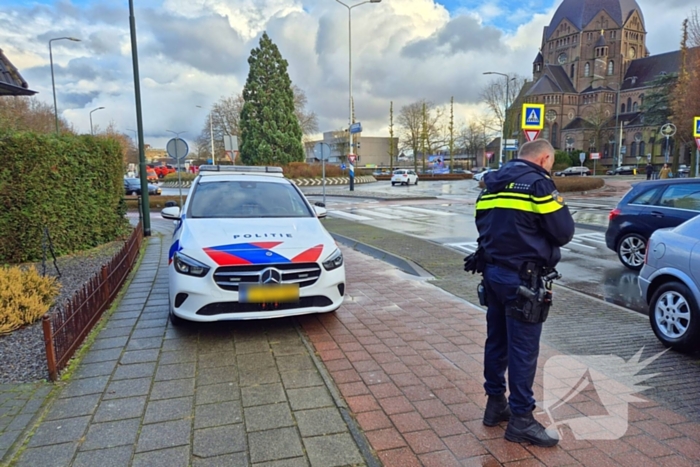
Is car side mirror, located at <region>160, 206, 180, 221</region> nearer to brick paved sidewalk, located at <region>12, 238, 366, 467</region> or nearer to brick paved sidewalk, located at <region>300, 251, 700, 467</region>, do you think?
brick paved sidewalk, located at <region>12, 238, 366, 467</region>

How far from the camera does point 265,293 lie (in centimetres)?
447

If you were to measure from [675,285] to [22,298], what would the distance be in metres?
6.77

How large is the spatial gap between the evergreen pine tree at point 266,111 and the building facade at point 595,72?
50.3 metres

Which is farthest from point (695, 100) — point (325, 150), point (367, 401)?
point (367, 401)

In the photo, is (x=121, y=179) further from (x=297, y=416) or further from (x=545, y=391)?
(x=545, y=391)

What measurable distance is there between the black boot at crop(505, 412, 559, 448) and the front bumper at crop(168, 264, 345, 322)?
7.62ft

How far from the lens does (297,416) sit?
329 cm

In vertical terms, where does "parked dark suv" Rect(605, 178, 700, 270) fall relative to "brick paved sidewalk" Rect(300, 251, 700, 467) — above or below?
above

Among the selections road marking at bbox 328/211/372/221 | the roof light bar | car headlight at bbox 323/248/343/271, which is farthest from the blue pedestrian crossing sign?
car headlight at bbox 323/248/343/271

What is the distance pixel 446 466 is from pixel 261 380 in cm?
169

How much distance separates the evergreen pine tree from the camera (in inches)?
1735

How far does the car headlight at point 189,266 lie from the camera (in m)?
4.47

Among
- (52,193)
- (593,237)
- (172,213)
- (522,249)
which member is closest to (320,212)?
(172,213)

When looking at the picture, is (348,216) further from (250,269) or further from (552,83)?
(552,83)
